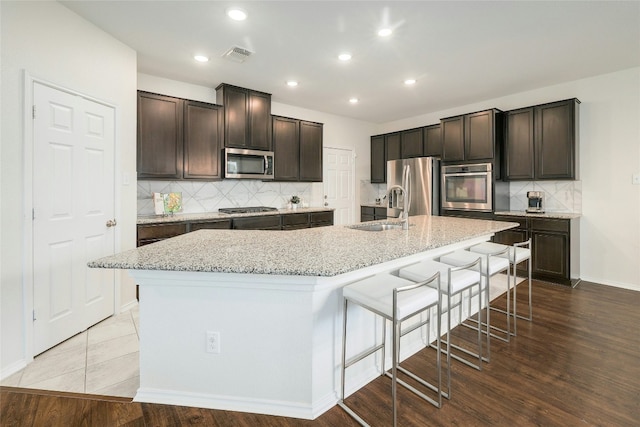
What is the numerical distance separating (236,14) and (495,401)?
3.19 meters

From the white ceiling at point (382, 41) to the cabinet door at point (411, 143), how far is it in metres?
1.24

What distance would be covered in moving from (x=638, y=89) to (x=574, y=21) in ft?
6.20

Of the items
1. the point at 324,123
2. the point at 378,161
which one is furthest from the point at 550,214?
the point at 324,123

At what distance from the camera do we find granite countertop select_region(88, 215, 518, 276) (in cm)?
138

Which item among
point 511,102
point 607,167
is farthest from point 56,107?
point 607,167

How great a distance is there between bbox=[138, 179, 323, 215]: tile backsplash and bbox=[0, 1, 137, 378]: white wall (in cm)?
131

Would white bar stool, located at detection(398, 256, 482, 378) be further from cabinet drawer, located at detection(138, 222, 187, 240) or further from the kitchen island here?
cabinet drawer, located at detection(138, 222, 187, 240)

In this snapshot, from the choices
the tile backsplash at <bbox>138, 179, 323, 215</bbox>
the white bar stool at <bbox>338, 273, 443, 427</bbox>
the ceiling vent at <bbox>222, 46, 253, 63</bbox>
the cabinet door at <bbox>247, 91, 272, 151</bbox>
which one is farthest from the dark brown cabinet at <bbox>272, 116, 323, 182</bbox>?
the white bar stool at <bbox>338, 273, 443, 427</bbox>

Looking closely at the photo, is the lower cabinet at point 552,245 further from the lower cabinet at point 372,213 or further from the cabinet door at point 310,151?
the cabinet door at point 310,151

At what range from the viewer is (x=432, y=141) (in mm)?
5234

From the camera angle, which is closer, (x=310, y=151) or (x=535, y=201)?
(x=535, y=201)

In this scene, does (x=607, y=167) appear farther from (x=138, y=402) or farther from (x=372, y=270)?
(x=138, y=402)

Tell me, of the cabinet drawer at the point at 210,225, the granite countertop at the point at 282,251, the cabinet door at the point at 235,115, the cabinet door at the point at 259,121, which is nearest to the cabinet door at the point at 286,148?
the cabinet door at the point at 259,121

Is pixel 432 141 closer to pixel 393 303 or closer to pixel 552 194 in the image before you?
pixel 552 194
